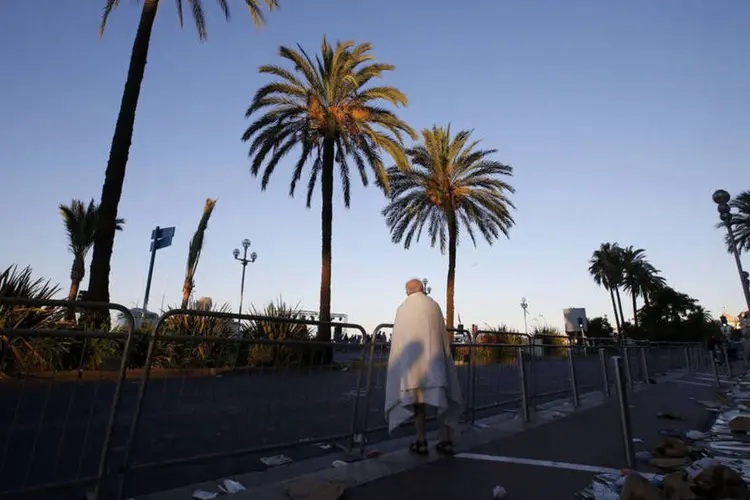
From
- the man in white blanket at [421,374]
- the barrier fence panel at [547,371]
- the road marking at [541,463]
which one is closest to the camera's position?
the road marking at [541,463]

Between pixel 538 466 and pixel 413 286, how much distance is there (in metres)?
2.07

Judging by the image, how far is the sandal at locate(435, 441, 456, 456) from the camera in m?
4.64

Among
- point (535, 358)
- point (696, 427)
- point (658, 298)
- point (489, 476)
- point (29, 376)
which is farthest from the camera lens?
point (658, 298)

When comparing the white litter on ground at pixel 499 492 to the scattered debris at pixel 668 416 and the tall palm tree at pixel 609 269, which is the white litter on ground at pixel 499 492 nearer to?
the scattered debris at pixel 668 416

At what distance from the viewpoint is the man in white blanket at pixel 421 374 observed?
14.8 ft

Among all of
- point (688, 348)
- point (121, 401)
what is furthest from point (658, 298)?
point (121, 401)

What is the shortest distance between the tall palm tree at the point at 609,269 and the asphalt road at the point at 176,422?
170 feet

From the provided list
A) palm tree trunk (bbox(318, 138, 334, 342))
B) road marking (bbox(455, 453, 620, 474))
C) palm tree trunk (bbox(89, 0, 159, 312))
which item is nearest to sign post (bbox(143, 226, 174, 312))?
palm tree trunk (bbox(89, 0, 159, 312))

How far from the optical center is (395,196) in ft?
78.1

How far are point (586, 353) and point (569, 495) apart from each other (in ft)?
23.6

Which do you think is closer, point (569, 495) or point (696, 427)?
Answer: point (569, 495)

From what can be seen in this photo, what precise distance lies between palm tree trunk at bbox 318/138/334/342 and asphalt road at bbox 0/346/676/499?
1305 centimetres

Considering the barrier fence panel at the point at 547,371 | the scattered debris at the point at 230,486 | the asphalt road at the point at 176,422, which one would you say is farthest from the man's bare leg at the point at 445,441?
the barrier fence panel at the point at 547,371

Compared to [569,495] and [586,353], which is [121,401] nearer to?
[569,495]
